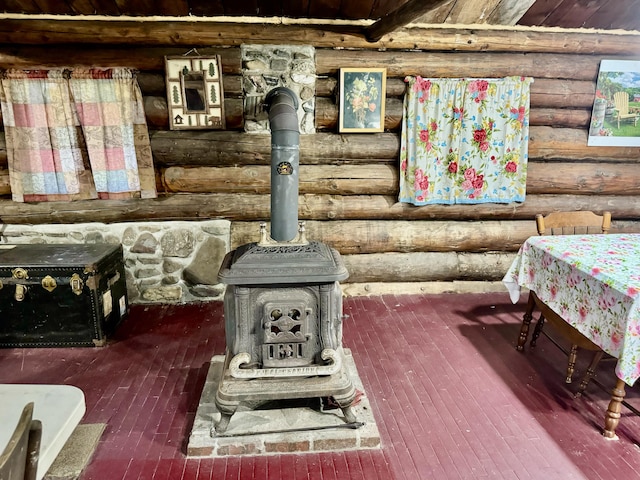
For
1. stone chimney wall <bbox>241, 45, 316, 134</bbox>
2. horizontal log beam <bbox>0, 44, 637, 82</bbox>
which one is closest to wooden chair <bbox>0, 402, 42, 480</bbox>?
stone chimney wall <bbox>241, 45, 316, 134</bbox>

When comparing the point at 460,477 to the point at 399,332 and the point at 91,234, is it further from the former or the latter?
the point at 91,234

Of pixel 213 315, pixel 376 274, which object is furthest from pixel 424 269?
pixel 213 315

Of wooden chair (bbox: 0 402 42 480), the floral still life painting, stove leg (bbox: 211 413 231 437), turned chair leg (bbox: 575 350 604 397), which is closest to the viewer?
wooden chair (bbox: 0 402 42 480)

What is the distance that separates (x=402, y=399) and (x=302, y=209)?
6.67 ft

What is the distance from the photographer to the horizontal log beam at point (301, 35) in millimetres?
3691

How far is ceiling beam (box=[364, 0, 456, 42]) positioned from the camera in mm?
2859

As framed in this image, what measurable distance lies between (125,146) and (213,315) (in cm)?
166

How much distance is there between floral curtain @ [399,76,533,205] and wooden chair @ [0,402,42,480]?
11.9 ft

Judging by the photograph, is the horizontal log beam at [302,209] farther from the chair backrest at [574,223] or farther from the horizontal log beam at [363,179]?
the chair backrest at [574,223]

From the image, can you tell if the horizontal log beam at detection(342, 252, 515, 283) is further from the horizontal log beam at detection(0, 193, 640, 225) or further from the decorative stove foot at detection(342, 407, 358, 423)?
the decorative stove foot at detection(342, 407, 358, 423)

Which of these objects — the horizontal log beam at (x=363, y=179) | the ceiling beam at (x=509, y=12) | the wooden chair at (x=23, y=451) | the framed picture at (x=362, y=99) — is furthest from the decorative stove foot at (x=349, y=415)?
the ceiling beam at (x=509, y=12)

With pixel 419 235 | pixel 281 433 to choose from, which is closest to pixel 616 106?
pixel 419 235

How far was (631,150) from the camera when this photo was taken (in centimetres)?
442

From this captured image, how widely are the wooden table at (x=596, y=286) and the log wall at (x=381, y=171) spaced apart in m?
1.16
